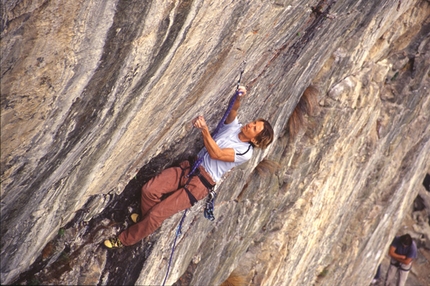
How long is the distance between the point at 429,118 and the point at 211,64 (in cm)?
952

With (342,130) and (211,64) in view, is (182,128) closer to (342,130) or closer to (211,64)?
(211,64)

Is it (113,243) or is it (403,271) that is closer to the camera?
(113,243)

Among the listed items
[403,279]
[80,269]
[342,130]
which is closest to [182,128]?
[80,269]

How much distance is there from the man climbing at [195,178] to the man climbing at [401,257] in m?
10.8

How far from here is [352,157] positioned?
41.3ft

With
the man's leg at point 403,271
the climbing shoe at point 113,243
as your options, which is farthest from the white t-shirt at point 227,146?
the man's leg at point 403,271

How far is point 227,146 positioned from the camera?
7.56 m

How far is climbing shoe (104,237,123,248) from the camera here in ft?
26.0

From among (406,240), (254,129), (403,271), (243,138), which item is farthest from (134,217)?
(403,271)

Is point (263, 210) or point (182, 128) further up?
point (182, 128)

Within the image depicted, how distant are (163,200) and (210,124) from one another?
1.54m

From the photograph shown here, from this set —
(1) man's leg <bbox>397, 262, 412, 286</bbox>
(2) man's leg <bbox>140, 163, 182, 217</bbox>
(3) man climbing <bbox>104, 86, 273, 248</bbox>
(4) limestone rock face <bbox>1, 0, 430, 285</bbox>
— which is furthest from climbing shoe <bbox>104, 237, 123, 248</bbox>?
(1) man's leg <bbox>397, 262, 412, 286</bbox>

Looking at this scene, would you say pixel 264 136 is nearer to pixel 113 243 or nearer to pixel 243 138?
pixel 243 138

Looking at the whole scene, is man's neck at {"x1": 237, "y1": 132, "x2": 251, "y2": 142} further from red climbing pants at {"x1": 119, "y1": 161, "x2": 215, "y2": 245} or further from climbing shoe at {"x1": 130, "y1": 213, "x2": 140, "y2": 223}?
climbing shoe at {"x1": 130, "y1": 213, "x2": 140, "y2": 223}
